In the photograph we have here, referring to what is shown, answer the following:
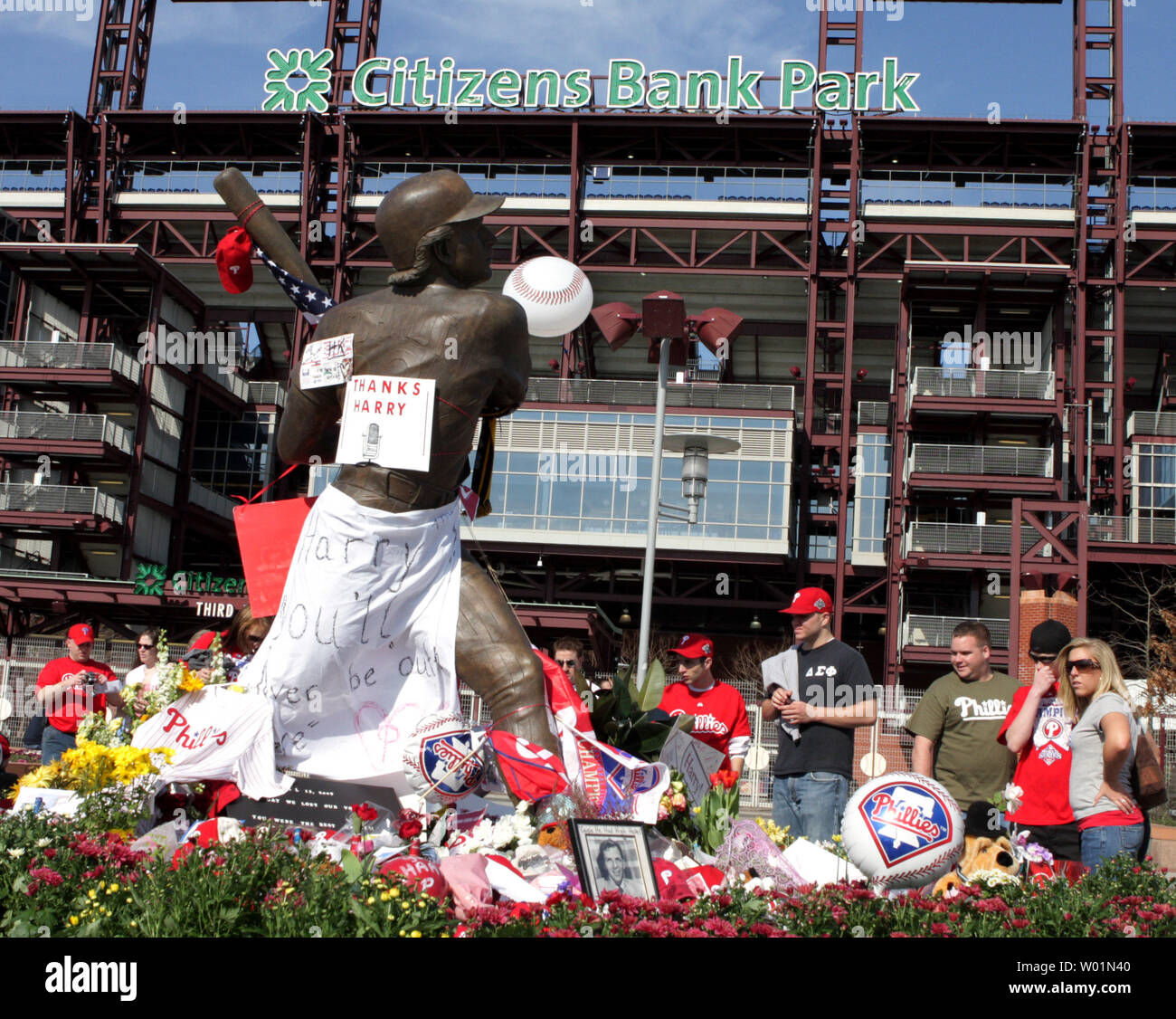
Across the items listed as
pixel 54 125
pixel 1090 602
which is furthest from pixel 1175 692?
pixel 54 125

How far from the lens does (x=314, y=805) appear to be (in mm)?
5398

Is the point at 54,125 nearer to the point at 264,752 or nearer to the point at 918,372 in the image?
the point at 918,372

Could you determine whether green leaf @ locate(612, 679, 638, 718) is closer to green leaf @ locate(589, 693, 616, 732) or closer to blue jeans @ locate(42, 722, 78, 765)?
green leaf @ locate(589, 693, 616, 732)

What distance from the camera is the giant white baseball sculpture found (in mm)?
6809

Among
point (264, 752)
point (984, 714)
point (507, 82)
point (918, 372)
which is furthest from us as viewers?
point (507, 82)

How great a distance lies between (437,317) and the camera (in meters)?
5.60

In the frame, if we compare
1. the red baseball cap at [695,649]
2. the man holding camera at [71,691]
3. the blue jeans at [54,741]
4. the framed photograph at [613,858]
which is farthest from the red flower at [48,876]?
the blue jeans at [54,741]

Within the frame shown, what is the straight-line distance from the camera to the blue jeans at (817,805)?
6.66 metres

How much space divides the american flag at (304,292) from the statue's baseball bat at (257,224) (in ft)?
0.08

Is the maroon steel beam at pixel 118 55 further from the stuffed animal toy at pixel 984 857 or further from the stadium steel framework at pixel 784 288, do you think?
the stuffed animal toy at pixel 984 857

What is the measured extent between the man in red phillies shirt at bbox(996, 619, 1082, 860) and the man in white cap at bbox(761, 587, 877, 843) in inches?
27.7

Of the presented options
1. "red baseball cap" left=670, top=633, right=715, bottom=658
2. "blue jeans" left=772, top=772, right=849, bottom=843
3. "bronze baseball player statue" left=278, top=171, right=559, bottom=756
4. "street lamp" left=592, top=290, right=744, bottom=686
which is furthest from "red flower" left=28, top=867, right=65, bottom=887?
"street lamp" left=592, top=290, right=744, bottom=686

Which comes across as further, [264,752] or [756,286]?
[756,286]

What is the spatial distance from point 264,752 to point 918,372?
3682 cm
